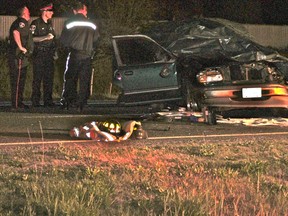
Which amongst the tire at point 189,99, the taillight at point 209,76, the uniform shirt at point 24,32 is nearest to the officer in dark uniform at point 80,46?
the uniform shirt at point 24,32

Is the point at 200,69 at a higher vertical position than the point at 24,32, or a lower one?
lower

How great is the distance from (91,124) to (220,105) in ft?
8.87

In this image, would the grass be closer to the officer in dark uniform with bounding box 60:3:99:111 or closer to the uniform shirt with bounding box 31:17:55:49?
the officer in dark uniform with bounding box 60:3:99:111

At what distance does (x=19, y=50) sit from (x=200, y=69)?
3.49 meters

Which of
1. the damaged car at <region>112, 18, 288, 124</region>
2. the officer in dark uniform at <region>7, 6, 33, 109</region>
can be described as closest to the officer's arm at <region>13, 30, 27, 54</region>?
the officer in dark uniform at <region>7, 6, 33, 109</region>

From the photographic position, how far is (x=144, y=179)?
7.21 metres

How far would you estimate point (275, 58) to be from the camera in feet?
50.1

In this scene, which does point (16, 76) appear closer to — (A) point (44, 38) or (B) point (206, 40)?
(A) point (44, 38)

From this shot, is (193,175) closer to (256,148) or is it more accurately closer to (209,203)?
(209,203)

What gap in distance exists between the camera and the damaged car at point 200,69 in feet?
40.5

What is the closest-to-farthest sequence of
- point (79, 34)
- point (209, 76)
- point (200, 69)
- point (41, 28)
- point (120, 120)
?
1. point (120, 120)
2. point (209, 76)
3. point (200, 69)
4. point (79, 34)
5. point (41, 28)

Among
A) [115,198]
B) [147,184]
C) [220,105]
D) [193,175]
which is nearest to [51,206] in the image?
[115,198]

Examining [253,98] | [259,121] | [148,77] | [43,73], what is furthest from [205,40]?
[253,98]

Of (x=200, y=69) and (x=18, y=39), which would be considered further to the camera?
(x=18, y=39)
